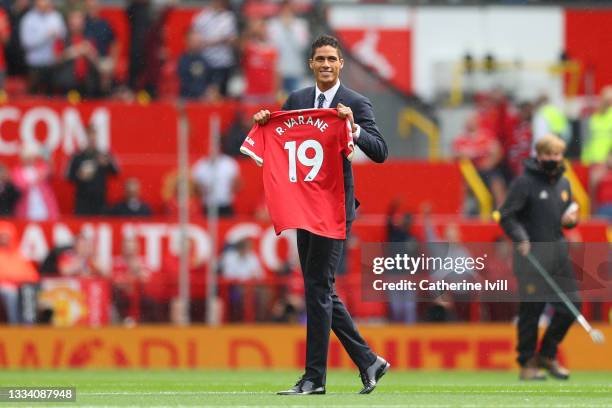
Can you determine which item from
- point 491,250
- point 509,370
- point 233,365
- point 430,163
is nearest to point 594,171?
point 430,163

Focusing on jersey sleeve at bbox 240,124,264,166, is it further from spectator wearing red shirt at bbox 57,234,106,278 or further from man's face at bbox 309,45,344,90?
spectator wearing red shirt at bbox 57,234,106,278

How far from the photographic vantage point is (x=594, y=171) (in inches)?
907

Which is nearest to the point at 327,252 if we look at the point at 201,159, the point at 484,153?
the point at 201,159

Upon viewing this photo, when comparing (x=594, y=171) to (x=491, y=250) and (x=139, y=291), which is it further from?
(x=491, y=250)

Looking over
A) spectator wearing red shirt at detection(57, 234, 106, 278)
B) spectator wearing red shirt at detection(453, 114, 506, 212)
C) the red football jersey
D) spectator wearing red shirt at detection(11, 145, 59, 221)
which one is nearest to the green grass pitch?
the red football jersey

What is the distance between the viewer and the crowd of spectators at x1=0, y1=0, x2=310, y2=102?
24.1 meters

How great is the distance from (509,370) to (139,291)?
4.27 m

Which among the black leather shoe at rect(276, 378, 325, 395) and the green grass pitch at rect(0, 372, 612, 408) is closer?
the green grass pitch at rect(0, 372, 612, 408)

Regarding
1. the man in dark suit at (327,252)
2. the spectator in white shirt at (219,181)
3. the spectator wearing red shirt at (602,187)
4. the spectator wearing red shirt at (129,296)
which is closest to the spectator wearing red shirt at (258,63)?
the spectator in white shirt at (219,181)

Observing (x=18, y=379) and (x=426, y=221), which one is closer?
(x=18, y=379)

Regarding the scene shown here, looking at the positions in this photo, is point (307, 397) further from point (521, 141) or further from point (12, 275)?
point (521, 141)

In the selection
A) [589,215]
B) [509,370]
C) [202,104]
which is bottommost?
[509,370]

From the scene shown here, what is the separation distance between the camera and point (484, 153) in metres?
23.4

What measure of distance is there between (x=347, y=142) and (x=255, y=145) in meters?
0.76
